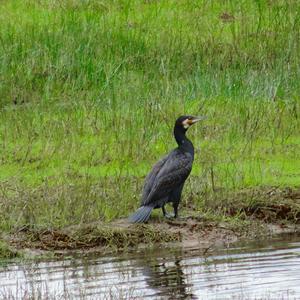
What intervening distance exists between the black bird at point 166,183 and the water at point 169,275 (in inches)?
36.6

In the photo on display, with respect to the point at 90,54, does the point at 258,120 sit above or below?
below

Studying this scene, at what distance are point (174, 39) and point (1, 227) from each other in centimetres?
749

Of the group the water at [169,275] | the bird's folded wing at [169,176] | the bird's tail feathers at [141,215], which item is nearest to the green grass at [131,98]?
the bird's tail feathers at [141,215]

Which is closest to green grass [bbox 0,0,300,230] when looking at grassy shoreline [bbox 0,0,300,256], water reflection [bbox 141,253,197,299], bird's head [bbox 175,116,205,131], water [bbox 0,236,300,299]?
grassy shoreline [bbox 0,0,300,256]

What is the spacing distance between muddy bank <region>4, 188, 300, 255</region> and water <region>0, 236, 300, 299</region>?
345 mm

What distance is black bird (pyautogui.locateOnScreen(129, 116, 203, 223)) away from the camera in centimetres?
1186

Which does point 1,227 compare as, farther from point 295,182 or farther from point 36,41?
point 36,41

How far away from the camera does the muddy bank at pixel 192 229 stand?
11117 mm

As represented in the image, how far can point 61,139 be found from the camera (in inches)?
581

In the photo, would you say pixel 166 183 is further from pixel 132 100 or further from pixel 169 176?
pixel 132 100

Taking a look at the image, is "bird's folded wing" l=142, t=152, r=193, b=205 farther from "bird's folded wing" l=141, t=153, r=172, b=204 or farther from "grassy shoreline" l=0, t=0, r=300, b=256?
"grassy shoreline" l=0, t=0, r=300, b=256

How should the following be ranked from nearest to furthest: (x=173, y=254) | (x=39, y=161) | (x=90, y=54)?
(x=173, y=254)
(x=39, y=161)
(x=90, y=54)

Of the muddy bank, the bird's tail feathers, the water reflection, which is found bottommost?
the water reflection

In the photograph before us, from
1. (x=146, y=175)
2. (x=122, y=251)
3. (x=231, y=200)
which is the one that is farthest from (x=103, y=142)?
(x=122, y=251)
